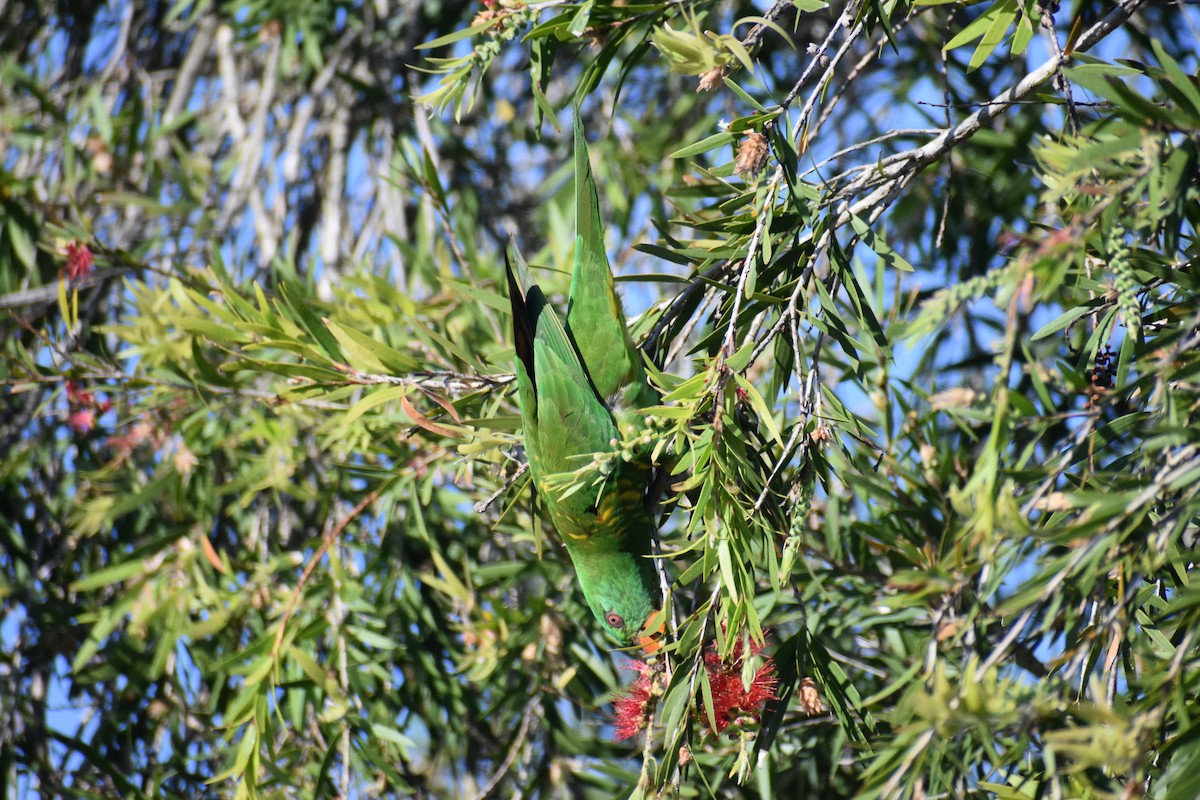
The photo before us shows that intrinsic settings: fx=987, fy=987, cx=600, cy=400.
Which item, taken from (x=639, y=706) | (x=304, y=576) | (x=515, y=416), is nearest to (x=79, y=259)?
(x=304, y=576)

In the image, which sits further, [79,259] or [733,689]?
[79,259]

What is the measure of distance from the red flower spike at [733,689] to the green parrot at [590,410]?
53 centimetres

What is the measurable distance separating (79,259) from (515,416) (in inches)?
56.0

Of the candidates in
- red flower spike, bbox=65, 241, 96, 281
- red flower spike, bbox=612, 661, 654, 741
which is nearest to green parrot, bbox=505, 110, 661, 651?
red flower spike, bbox=612, 661, 654, 741

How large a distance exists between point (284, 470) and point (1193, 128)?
225 cm

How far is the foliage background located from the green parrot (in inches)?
4.3

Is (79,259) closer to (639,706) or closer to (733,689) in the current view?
(639,706)

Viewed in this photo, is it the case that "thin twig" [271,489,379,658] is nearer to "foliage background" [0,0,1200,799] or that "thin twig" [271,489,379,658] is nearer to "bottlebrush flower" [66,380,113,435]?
"foliage background" [0,0,1200,799]

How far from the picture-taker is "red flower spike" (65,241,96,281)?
258 cm

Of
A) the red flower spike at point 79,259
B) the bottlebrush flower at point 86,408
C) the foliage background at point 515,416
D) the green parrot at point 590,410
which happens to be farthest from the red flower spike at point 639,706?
the red flower spike at point 79,259

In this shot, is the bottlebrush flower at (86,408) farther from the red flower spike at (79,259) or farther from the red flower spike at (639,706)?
the red flower spike at (639,706)

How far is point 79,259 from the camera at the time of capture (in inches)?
102

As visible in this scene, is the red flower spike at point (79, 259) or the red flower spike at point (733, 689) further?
the red flower spike at point (79, 259)

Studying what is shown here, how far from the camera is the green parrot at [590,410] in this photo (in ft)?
7.02
